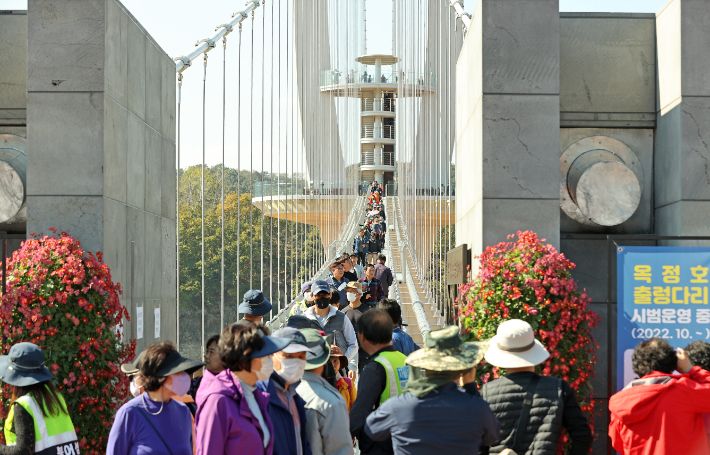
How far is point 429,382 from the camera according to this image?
311cm

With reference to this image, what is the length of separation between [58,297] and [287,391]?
283 centimetres

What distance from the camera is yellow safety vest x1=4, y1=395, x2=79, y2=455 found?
3553 millimetres

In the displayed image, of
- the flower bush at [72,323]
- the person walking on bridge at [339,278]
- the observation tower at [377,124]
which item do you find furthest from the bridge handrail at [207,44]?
the observation tower at [377,124]

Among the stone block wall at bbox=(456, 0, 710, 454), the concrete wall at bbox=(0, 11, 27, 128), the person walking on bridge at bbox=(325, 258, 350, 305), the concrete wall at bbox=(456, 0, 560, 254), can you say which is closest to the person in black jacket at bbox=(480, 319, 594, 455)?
the stone block wall at bbox=(456, 0, 710, 454)

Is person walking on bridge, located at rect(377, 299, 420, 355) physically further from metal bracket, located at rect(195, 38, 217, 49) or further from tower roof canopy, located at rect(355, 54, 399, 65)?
tower roof canopy, located at rect(355, 54, 399, 65)

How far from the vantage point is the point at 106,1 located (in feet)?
20.4

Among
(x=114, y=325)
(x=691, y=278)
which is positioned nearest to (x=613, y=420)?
(x=691, y=278)

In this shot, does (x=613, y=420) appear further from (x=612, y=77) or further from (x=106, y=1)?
(x=106, y=1)

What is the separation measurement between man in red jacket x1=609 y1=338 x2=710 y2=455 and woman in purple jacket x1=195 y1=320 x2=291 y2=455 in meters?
2.05

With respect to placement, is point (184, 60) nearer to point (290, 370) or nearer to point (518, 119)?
point (518, 119)

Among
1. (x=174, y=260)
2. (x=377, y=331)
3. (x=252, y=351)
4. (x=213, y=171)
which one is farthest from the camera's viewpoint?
(x=213, y=171)

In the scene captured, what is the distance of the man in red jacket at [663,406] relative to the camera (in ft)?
12.9

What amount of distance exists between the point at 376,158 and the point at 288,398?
63227mm

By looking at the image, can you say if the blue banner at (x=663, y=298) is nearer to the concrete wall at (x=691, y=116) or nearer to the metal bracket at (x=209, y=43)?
the concrete wall at (x=691, y=116)
